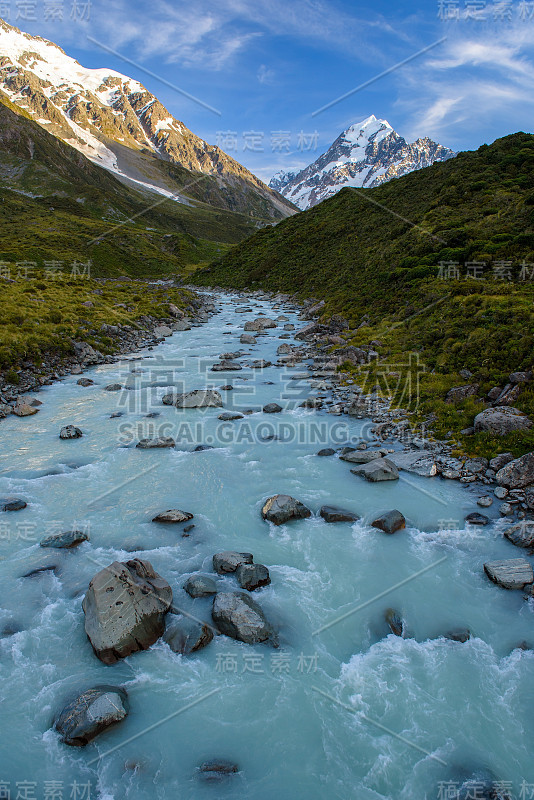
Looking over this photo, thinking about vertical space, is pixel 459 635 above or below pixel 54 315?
below

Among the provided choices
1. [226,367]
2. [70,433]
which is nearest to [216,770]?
[70,433]

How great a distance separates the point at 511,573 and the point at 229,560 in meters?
6.33

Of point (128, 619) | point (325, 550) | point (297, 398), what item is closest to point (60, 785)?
point (128, 619)

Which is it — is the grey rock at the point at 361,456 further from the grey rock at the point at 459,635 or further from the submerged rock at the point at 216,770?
the submerged rock at the point at 216,770

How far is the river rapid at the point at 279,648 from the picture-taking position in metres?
6.13

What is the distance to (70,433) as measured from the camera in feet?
54.7

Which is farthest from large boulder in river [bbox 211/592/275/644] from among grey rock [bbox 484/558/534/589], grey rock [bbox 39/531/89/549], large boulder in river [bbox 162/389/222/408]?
large boulder in river [bbox 162/389/222/408]

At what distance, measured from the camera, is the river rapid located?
613cm

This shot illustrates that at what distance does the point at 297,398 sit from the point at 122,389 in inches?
376

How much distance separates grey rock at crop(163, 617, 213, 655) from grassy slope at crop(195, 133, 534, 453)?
414 inches

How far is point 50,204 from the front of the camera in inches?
4823

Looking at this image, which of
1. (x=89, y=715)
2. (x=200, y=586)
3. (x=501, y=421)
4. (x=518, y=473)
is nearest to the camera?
(x=89, y=715)

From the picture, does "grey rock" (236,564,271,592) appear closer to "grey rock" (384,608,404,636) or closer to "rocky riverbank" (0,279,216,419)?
"grey rock" (384,608,404,636)

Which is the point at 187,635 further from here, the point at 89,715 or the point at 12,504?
the point at 12,504
